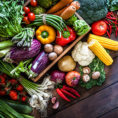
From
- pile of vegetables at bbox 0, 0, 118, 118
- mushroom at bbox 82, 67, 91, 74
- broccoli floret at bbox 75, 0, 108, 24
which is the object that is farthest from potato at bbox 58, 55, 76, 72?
broccoli floret at bbox 75, 0, 108, 24

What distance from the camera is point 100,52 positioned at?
194cm

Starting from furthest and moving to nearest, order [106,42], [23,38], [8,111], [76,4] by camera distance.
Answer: [106,42]
[8,111]
[76,4]
[23,38]

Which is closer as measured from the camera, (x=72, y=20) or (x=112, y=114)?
(x=72, y=20)

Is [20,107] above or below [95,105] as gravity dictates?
above

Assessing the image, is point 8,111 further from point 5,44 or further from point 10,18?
point 10,18

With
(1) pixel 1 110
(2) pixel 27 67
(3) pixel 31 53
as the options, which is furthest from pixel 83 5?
(1) pixel 1 110

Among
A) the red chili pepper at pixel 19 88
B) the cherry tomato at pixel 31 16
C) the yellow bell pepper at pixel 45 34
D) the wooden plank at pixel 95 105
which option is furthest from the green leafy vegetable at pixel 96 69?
the cherry tomato at pixel 31 16

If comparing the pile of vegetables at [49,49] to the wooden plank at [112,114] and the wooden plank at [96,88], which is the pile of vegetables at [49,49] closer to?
the wooden plank at [96,88]

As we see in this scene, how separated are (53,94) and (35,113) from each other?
0.28 metres

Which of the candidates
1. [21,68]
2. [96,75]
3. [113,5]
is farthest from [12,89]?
[113,5]

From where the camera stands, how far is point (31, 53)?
5.84 ft

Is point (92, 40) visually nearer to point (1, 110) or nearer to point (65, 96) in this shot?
point (65, 96)

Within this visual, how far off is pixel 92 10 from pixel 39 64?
76cm

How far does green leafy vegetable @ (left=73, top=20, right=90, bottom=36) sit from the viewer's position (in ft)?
5.89
